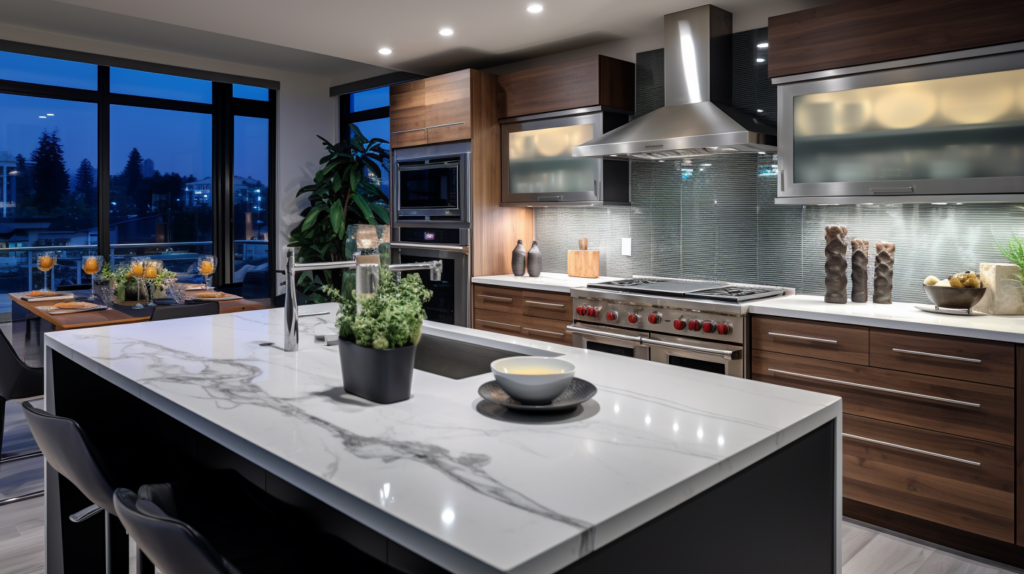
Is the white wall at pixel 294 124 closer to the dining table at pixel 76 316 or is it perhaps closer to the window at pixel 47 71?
the window at pixel 47 71

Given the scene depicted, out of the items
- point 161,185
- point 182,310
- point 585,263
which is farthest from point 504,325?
point 161,185

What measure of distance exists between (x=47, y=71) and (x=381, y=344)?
18.9 ft

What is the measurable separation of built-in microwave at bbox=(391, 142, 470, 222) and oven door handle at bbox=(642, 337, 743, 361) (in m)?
1.67

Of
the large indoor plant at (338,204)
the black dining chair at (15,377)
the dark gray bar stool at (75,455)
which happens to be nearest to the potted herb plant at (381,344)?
the dark gray bar stool at (75,455)

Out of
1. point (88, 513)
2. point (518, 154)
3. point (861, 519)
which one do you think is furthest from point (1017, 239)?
point (88, 513)

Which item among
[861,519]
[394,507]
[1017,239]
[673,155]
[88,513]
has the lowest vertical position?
[861,519]

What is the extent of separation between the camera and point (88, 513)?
1.87m

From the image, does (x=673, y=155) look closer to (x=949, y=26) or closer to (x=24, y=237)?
(x=949, y=26)

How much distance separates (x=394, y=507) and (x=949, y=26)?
10.0 ft

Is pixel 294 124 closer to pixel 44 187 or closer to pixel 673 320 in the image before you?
pixel 44 187

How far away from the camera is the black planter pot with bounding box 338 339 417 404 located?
57.7 inches

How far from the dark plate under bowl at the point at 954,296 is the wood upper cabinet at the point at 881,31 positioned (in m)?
0.98

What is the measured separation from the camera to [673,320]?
354 centimetres

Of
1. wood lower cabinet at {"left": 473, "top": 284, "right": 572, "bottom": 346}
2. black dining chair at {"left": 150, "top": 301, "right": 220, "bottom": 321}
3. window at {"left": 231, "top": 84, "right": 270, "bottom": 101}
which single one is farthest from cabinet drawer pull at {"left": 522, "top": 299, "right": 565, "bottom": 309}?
window at {"left": 231, "top": 84, "right": 270, "bottom": 101}
